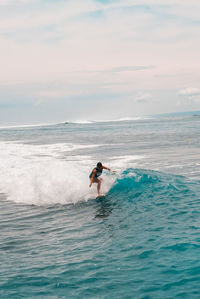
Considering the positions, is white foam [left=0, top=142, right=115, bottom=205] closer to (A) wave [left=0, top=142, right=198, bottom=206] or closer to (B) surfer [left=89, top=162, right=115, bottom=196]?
(A) wave [left=0, top=142, right=198, bottom=206]

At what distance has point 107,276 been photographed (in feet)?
25.7

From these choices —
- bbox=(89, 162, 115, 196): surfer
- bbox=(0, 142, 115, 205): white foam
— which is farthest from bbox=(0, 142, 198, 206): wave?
bbox=(89, 162, 115, 196): surfer

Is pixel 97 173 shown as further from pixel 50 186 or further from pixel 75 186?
pixel 50 186

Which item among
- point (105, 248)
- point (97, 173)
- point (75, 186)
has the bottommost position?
point (105, 248)

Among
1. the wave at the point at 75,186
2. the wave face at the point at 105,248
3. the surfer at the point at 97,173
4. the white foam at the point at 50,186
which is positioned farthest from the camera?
the white foam at the point at 50,186

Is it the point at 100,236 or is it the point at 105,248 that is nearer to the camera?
the point at 105,248

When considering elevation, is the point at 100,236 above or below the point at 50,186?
below

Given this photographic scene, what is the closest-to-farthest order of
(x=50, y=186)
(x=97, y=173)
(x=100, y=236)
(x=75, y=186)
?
(x=100, y=236) → (x=97, y=173) → (x=75, y=186) → (x=50, y=186)

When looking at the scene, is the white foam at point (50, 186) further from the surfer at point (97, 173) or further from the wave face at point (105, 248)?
the wave face at point (105, 248)

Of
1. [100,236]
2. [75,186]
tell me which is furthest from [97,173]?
[100,236]

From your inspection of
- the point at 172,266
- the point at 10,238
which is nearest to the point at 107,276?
the point at 172,266

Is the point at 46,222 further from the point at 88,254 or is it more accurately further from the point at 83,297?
the point at 83,297

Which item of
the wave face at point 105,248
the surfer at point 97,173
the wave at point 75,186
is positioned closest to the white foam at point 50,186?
the wave at point 75,186

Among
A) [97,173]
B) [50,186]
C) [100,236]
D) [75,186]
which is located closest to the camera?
[100,236]
